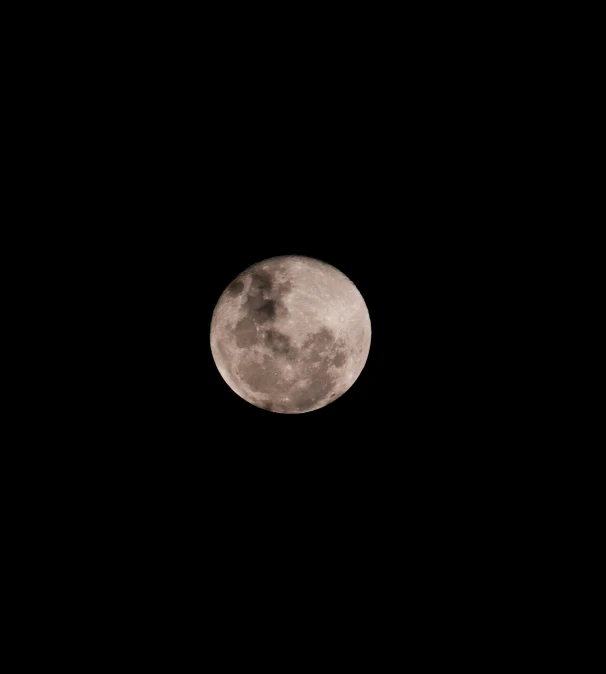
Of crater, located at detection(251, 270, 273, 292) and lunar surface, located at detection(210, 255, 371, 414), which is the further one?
crater, located at detection(251, 270, 273, 292)

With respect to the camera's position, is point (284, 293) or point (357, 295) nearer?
point (284, 293)

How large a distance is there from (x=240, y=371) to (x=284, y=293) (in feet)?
2.35

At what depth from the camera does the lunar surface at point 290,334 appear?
3326mm

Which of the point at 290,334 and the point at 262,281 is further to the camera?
the point at 262,281

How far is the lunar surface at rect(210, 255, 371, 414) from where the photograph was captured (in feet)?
10.9

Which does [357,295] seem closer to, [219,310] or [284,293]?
[284,293]

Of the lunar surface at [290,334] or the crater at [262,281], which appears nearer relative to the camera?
the lunar surface at [290,334]

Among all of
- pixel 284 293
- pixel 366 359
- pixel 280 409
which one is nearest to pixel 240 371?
pixel 280 409

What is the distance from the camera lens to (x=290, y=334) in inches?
130

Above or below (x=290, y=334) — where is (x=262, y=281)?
above

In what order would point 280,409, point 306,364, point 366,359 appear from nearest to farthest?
point 306,364, point 280,409, point 366,359

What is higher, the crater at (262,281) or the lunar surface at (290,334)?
the crater at (262,281)

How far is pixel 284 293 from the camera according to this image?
3.38 m

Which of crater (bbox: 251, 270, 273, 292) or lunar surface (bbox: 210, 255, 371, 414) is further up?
crater (bbox: 251, 270, 273, 292)
